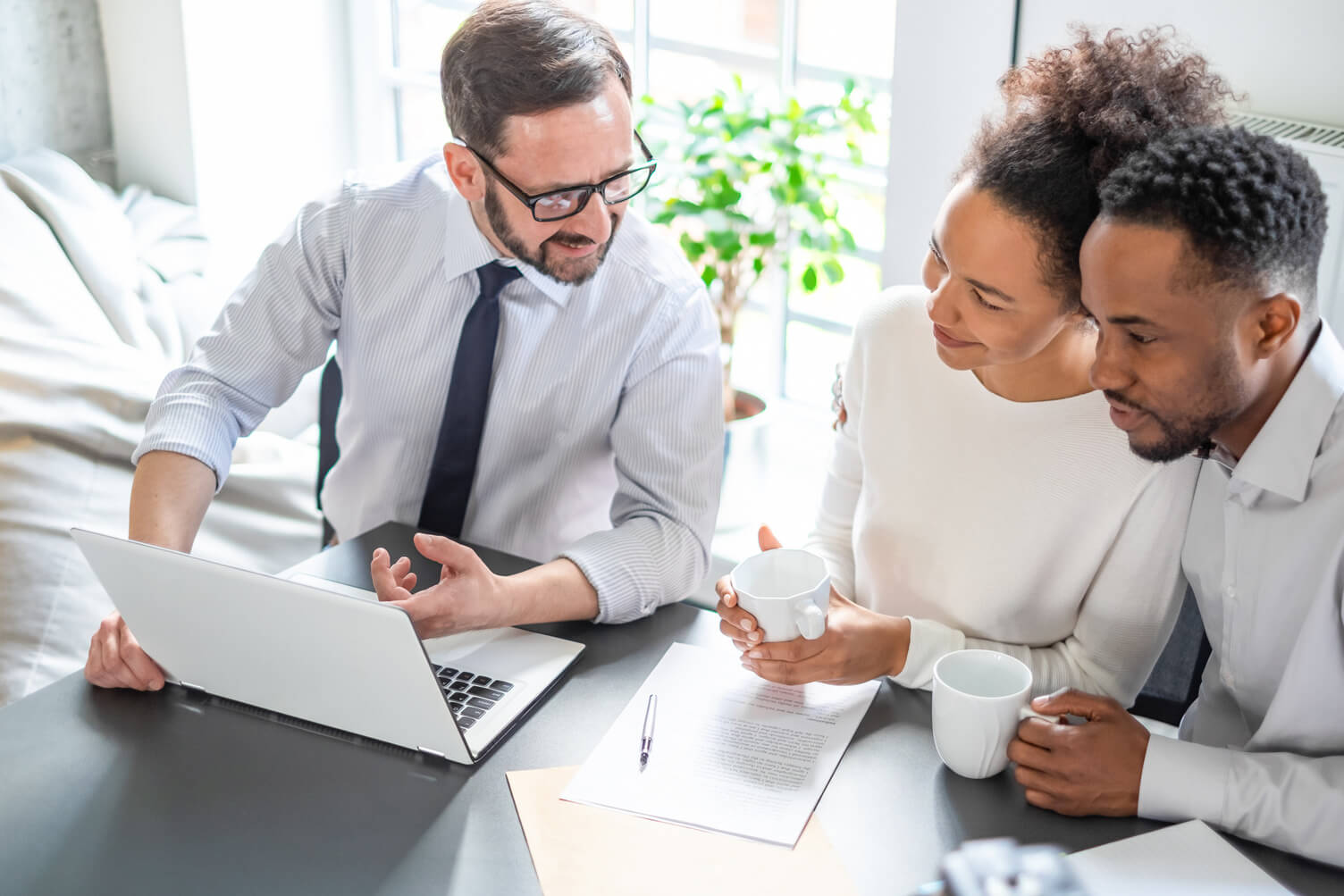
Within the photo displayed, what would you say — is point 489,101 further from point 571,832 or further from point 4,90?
point 4,90

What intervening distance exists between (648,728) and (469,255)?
0.71 m

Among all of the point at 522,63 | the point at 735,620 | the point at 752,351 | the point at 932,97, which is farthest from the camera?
the point at 752,351

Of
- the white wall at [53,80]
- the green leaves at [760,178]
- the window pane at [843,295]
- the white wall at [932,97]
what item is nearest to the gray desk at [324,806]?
the white wall at [932,97]

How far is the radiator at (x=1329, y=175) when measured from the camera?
63.9 inches

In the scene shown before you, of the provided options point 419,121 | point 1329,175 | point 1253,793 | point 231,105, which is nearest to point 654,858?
point 1253,793

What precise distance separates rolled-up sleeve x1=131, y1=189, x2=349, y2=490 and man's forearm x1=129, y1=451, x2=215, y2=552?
52mm

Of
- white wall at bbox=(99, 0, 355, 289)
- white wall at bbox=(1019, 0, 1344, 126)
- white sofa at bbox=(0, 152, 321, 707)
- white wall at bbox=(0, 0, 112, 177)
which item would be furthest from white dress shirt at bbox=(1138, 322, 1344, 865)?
white wall at bbox=(0, 0, 112, 177)

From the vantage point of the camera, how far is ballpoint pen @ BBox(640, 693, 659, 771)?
3.70ft

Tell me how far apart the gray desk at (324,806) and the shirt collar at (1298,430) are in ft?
1.05

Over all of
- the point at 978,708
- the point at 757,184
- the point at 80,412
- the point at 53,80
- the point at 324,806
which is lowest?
the point at 80,412

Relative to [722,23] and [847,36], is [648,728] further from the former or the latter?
[722,23]

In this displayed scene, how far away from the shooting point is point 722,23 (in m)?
2.46

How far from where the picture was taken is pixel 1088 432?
1345 millimetres

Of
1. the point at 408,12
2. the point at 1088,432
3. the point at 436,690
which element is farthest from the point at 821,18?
the point at 436,690
